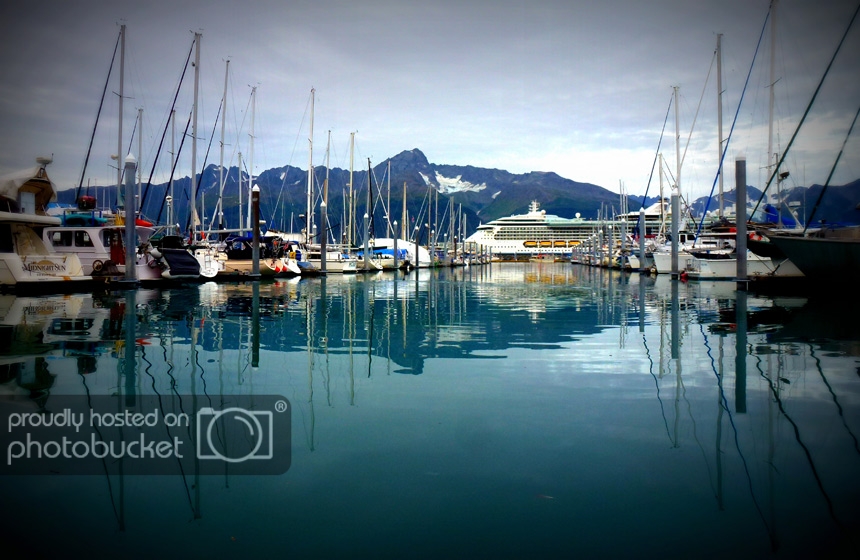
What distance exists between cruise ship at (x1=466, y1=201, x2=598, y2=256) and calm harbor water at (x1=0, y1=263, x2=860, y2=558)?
131487 mm

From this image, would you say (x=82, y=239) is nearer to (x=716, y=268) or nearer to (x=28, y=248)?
(x=28, y=248)

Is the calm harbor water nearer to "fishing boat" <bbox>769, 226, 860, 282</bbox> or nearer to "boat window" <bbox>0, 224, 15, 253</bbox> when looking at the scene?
"fishing boat" <bbox>769, 226, 860, 282</bbox>

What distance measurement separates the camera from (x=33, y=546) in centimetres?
262

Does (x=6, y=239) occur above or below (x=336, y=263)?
above

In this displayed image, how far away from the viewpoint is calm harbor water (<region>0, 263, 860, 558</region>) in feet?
8.85

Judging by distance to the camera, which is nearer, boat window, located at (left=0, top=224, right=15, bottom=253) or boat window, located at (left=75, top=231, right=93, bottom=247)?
boat window, located at (left=0, top=224, right=15, bottom=253)

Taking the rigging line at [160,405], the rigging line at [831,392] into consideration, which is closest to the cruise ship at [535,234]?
the rigging line at [831,392]

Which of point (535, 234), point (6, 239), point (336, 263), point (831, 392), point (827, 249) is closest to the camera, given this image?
point (831, 392)

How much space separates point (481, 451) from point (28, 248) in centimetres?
2192

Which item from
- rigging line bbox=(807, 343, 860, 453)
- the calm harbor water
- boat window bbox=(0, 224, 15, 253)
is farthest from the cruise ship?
the calm harbor water

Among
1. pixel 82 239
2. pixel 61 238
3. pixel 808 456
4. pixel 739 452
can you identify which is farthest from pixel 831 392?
pixel 61 238

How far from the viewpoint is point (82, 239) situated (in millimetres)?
23312

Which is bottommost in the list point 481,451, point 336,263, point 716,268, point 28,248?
point 481,451

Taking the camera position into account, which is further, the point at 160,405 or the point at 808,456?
the point at 160,405
